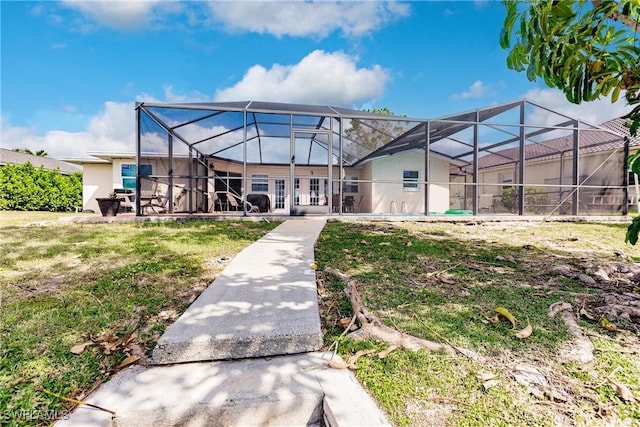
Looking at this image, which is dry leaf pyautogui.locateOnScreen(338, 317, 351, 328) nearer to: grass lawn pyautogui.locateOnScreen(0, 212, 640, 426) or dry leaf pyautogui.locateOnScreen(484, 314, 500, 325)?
grass lawn pyautogui.locateOnScreen(0, 212, 640, 426)

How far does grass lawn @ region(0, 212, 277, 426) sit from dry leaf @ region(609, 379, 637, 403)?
7.57 ft

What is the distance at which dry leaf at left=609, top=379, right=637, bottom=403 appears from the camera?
1.25m

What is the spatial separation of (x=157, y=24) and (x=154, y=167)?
297 inches

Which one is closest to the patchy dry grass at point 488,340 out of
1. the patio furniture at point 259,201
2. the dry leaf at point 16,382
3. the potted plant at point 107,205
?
the dry leaf at point 16,382

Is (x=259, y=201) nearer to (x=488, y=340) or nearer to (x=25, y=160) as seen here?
(x=488, y=340)

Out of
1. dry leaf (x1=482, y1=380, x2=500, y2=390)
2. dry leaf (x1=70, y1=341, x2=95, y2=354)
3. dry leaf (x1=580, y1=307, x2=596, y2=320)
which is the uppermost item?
dry leaf (x1=580, y1=307, x2=596, y2=320)

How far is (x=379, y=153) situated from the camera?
1106cm

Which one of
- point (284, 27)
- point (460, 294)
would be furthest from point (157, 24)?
point (460, 294)

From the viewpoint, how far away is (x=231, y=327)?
1.73 meters

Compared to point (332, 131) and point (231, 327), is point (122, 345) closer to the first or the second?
point (231, 327)

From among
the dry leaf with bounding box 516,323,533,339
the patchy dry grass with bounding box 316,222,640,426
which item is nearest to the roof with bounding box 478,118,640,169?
the patchy dry grass with bounding box 316,222,640,426

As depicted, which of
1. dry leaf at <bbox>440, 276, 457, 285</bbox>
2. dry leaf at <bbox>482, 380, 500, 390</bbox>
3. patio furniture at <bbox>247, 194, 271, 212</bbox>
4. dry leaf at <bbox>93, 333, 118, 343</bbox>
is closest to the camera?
dry leaf at <bbox>482, 380, 500, 390</bbox>

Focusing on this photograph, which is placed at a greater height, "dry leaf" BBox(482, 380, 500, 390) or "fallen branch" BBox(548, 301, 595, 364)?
"fallen branch" BBox(548, 301, 595, 364)

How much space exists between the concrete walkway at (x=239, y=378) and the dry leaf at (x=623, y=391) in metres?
A: 1.07
